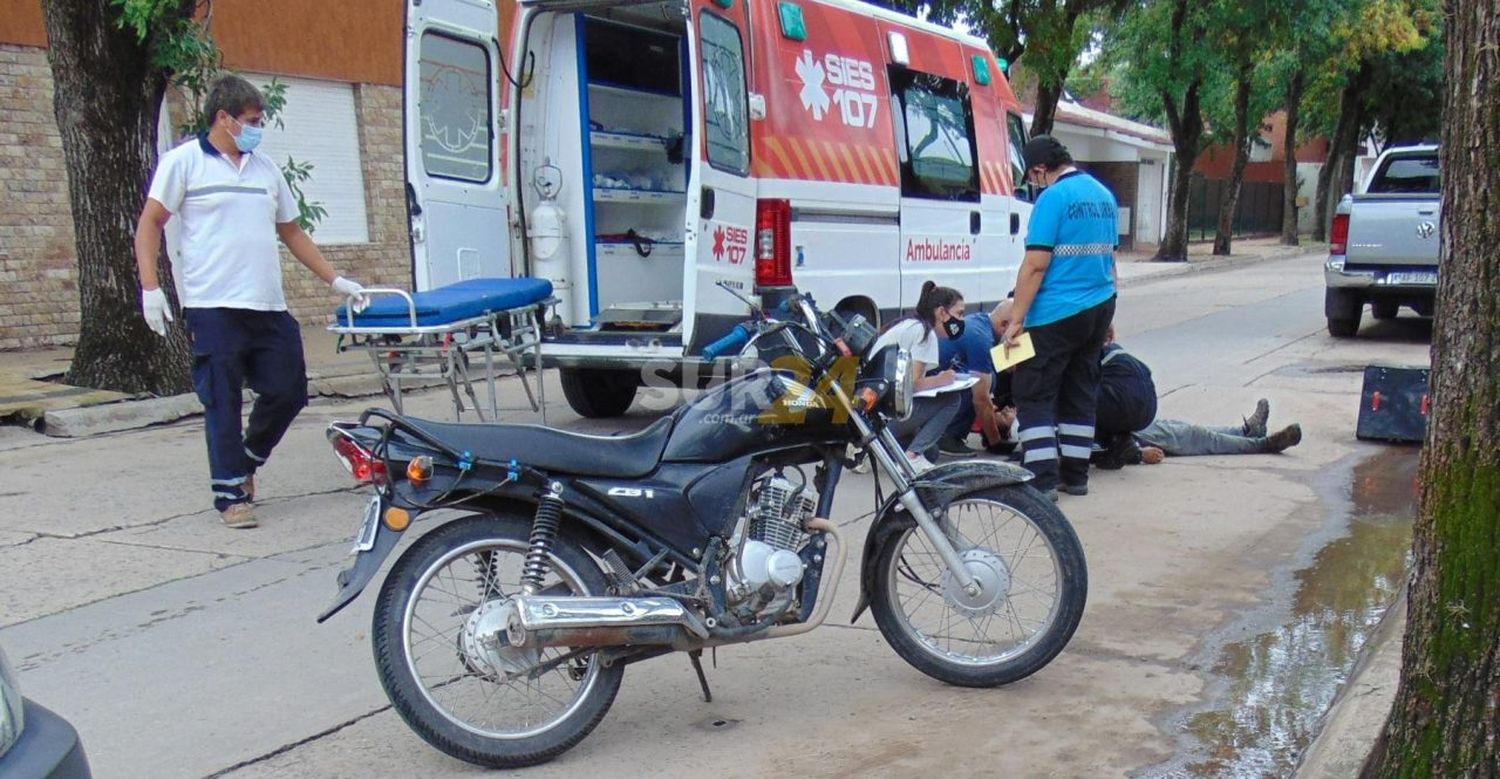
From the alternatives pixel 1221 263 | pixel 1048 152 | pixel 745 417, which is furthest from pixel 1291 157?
pixel 745 417

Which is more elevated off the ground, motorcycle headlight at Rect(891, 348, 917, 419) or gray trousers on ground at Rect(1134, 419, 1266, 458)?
motorcycle headlight at Rect(891, 348, 917, 419)

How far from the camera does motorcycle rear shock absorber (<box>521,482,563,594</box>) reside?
3615mm

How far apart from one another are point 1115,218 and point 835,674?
121 inches

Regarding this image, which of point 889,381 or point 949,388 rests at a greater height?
point 889,381

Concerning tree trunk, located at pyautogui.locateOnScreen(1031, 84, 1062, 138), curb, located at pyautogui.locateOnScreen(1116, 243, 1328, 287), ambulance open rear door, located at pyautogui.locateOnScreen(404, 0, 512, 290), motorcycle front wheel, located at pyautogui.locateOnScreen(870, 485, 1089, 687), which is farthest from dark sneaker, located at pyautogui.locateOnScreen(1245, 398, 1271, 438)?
curb, located at pyautogui.locateOnScreen(1116, 243, 1328, 287)

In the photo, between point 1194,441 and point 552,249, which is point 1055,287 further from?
point 552,249

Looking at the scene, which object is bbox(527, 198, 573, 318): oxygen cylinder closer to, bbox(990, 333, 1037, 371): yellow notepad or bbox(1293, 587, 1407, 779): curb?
bbox(990, 333, 1037, 371): yellow notepad

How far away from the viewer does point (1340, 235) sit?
13133 millimetres

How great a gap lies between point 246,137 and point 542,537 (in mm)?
3294

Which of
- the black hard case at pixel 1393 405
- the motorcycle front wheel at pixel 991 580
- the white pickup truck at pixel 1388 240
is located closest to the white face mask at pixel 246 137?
the motorcycle front wheel at pixel 991 580

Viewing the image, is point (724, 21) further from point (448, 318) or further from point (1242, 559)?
point (1242, 559)

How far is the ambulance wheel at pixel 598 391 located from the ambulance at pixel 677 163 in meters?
0.02

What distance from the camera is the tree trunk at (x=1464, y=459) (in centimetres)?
288

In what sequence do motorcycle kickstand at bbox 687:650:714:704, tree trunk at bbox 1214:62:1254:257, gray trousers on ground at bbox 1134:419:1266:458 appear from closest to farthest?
motorcycle kickstand at bbox 687:650:714:704, gray trousers on ground at bbox 1134:419:1266:458, tree trunk at bbox 1214:62:1254:257
